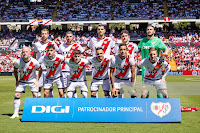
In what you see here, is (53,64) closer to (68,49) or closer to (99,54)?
(68,49)

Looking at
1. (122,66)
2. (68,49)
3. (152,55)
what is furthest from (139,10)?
(152,55)

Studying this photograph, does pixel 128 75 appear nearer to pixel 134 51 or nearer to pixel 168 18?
pixel 134 51

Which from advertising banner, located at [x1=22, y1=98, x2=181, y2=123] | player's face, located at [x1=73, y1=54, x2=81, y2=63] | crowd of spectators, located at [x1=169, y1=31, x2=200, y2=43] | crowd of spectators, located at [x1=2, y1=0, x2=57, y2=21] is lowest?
crowd of spectators, located at [x1=169, y1=31, x2=200, y2=43]

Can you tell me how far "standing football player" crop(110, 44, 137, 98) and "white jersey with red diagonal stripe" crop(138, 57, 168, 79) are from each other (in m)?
0.32

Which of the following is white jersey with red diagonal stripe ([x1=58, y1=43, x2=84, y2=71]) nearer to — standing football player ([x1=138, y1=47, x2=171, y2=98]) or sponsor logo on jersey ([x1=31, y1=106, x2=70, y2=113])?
standing football player ([x1=138, y1=47, x2=171, y2=98])

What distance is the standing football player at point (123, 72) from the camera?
28.6 ft

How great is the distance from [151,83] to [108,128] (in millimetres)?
2325

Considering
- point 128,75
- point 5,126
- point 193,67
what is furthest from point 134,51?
point 193,67

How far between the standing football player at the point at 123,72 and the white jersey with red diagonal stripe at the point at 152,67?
320mm

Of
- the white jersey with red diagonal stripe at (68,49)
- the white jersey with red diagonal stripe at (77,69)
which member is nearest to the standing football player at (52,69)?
the white jersey with red diagonal stripe at (77,69)

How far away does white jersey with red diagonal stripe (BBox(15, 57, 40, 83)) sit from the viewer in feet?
29.5

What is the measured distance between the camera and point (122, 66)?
8.96 m

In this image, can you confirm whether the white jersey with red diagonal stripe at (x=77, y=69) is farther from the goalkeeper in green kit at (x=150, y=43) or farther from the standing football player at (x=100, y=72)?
the goalkeeper in green kit at (x=150, y=43)

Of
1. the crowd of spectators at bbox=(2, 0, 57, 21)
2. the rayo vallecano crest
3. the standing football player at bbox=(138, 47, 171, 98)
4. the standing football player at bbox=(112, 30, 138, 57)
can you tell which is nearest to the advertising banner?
the rayo vallecano crest
